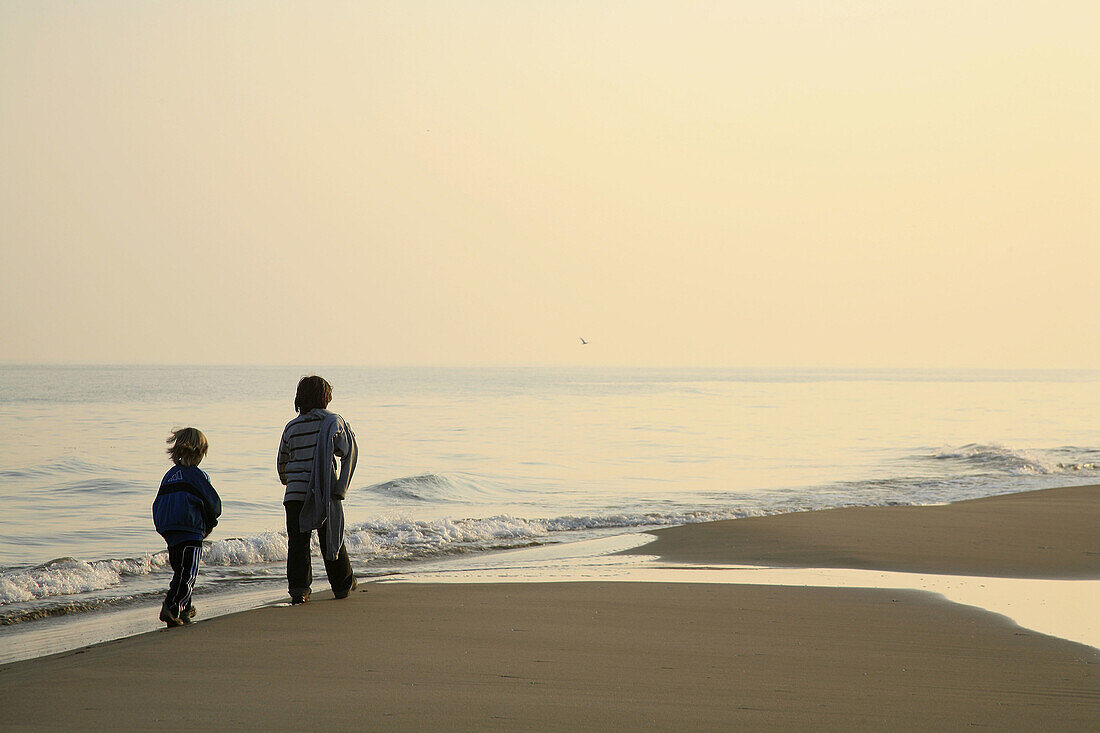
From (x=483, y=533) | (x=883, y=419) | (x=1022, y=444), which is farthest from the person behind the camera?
(x=883, y=419)

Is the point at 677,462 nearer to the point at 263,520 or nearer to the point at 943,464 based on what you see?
the point at 943,464

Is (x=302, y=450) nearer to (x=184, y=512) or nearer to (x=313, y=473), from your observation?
(x=313, y=473)

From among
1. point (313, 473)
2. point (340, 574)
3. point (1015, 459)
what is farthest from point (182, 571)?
point (1015, 459)

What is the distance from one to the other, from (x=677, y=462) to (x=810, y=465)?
3.49 m

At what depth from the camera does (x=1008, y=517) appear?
46.3 ft

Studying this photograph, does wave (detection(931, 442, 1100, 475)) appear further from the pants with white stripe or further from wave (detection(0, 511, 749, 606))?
the pants with white stripe

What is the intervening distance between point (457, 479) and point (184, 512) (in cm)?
1516

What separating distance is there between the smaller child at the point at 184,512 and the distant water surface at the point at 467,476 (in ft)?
7.49

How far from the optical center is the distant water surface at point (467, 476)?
11.5 m

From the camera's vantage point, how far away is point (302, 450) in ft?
24.0

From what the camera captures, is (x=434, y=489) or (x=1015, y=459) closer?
(x=434, y=489)

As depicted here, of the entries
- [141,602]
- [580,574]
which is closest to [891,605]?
[580,574]

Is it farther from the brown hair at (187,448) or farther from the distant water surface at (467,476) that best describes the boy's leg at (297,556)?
the distant water surface at (467,476)

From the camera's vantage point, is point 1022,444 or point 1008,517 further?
point 1022,444
